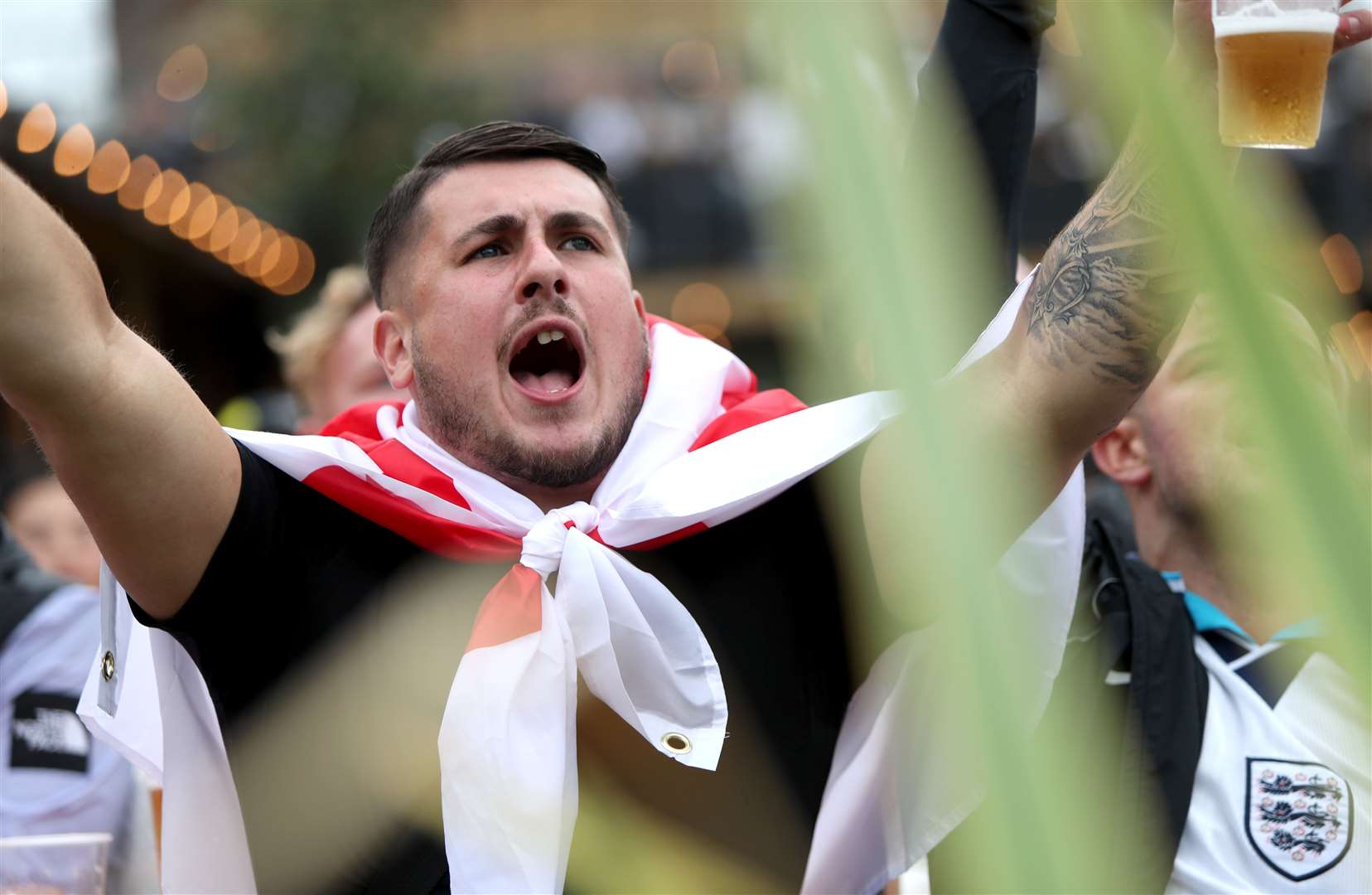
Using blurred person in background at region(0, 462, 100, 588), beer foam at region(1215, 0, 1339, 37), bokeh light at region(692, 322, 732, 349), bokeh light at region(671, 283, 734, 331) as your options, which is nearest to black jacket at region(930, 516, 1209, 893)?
beer foam at region(1215, 0, 1339, 37)

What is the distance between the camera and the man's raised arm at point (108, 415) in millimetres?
1559

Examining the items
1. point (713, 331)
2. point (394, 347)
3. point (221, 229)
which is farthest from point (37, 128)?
point (713, 331)

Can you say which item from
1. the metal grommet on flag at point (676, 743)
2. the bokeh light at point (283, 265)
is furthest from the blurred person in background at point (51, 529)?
the bokeh light at point (283, 265)

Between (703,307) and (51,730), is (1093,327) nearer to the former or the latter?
(51,730)

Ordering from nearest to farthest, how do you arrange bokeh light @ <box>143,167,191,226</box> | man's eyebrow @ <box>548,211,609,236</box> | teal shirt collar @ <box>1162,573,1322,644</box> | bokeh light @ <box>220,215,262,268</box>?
man's eyebrow @ <box>548,211,609,236</box> → teal shirt collar @ <box>1162,573,1322,644</box> → bokeh light @ <box>143,167,191,226</box> → bokeh light @ <box>220,215,262,268</box>

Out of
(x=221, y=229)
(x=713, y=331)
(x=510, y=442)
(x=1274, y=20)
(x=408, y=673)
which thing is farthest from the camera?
(x=713, y=331)

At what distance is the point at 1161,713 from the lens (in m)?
2.39

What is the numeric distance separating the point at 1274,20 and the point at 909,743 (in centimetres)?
110

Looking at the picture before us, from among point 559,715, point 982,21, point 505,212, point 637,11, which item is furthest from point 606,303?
point 637,11

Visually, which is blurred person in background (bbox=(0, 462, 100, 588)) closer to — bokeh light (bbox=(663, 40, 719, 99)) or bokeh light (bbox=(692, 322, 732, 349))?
bokeh light (bbox=(663, 40, 719, 99))

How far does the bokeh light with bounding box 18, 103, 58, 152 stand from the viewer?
7465 mm

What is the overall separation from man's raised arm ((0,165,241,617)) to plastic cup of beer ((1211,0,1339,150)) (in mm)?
1160

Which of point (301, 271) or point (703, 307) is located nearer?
point (301, 271)

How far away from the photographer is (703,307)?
1920 cm
